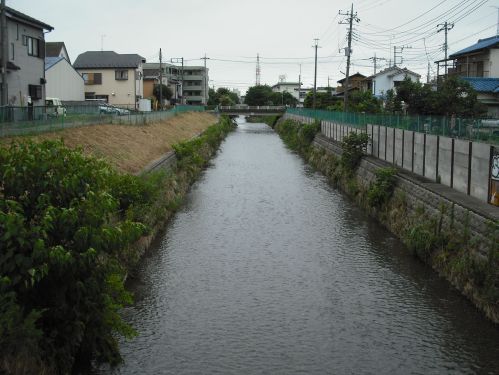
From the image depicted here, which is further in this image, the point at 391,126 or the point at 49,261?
the point at 391,126

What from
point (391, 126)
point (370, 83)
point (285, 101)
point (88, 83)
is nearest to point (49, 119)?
point (391, 126)

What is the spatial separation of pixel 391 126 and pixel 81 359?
2235 centimetres

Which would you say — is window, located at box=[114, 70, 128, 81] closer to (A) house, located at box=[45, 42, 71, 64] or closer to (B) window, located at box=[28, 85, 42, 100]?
(A) house, located at box=[45, 42, 71, 64]

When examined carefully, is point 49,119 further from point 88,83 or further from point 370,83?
point 370,83

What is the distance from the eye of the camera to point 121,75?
76.9 metres

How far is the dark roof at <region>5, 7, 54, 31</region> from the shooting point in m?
34.6

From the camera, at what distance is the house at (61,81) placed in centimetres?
5375

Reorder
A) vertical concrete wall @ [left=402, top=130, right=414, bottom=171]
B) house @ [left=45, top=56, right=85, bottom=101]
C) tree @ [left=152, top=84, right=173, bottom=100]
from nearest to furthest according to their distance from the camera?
vertical concrete wall @ [left=402, top=130, right=414, bottom=171], house @ [left=45, top=56, right=85, bottom=101], tree @ [left=152, top=84, right=173, bottom=100]

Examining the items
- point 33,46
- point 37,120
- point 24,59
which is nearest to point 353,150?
point 37,120

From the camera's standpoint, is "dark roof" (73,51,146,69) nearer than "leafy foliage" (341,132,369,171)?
No

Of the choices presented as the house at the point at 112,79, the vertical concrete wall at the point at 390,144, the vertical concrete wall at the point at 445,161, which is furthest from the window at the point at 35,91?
the house at the point at 112,79

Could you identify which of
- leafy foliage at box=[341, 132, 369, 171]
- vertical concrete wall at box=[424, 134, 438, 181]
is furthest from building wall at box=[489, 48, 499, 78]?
vertical concrete wall at box=[424, 134, 438, 181]

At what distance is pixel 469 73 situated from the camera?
165 ft

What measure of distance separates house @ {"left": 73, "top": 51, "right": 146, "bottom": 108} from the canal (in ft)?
185
